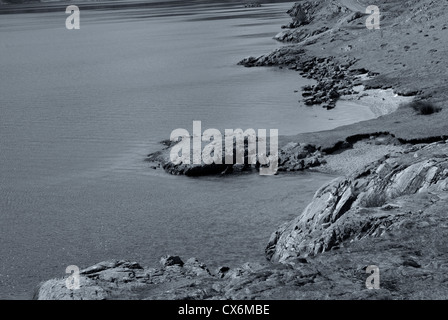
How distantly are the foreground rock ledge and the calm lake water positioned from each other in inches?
158

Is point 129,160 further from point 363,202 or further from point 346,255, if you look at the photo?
point 346,255

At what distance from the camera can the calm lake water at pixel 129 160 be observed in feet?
111

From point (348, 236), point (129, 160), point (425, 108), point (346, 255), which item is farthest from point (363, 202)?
point (129, 160)

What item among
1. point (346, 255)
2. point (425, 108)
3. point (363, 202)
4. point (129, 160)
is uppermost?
point (425, 108)

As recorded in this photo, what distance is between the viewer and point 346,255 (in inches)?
922

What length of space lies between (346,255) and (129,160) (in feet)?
92.9

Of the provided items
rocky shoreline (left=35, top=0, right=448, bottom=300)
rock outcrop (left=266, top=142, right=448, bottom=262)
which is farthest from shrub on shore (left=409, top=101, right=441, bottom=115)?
rock outcrop (left=266, top=142, right=448, bottom=262)

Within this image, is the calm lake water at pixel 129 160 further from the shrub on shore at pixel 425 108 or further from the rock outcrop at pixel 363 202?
the shrub on shore at pixel 425 108

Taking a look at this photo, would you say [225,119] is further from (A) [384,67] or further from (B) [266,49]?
(B) [266,49]

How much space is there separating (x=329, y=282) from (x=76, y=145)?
36.1 meters

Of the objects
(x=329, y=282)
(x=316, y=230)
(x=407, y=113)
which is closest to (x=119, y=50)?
(x=407, y=113)

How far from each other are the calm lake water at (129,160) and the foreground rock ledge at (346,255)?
4008 millimetres

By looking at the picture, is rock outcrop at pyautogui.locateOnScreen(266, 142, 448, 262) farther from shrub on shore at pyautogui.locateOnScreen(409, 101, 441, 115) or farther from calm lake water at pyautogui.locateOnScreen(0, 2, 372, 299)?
shrub on shore at pyautogui.locateOnScreen(409, 101, 441, 115)

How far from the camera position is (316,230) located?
94.6 feet
